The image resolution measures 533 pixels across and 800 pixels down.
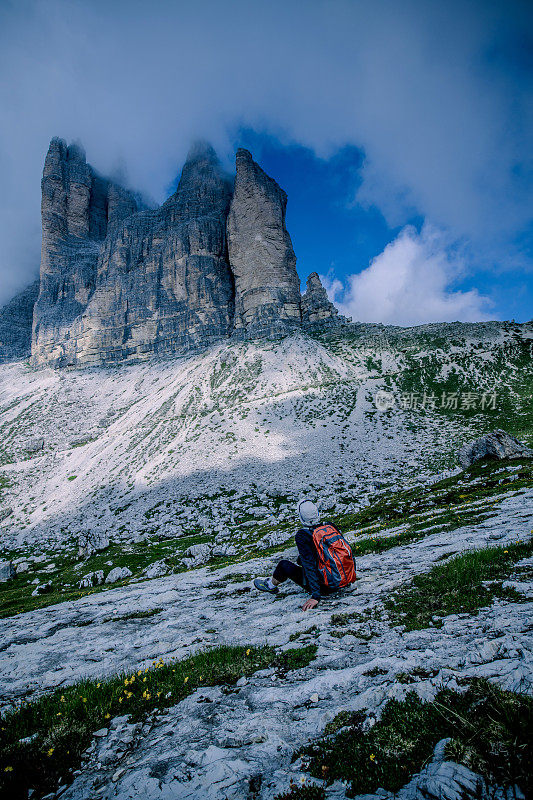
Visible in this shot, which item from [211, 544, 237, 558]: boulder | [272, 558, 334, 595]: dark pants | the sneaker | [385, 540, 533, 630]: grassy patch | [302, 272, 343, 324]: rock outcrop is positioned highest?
[302, 272, 343, 324]: rock outcrop

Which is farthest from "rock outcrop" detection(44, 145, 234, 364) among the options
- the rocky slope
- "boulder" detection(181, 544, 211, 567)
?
"boulder" detection(181, 544, 211, 567)

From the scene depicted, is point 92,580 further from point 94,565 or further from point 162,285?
point 162,285

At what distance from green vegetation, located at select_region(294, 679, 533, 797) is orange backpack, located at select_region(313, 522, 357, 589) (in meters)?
4.33

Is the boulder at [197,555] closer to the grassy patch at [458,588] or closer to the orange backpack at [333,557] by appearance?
the orange backpack at [333,557]

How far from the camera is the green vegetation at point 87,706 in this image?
11.5 ft

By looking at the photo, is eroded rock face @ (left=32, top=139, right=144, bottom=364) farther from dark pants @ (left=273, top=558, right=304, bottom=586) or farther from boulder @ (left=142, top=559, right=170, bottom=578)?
dark pants @ (left=273, top=558, right=304, bottom=586)

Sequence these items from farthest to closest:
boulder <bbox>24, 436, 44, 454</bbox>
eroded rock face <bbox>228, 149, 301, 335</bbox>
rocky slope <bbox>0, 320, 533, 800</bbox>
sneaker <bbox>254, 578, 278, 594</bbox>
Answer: eroded rock face <bbox>228, 149, 301, 335</bbox>, boulder <bbox>24, 436, 44, 454</bbox>, sneaker <bbox>254, 578, 278, 594</bbox>, rocky slope <bbox>0, 320, 533, 800</bbox>

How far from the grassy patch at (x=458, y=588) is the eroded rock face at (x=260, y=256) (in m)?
93.1

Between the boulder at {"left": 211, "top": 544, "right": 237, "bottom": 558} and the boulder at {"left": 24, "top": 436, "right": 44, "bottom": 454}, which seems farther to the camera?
the boulder at {"left": 24, "top": 436, "right": 44, "bottom": 454}

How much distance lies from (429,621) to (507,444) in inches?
1020

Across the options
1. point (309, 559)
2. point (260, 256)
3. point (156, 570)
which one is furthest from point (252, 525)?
point (260, 256)

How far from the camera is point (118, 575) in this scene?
2145 cm

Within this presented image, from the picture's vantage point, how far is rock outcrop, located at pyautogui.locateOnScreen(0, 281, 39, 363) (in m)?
142

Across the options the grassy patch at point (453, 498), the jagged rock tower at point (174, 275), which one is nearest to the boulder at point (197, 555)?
the grassy patch at point (453, 498)
